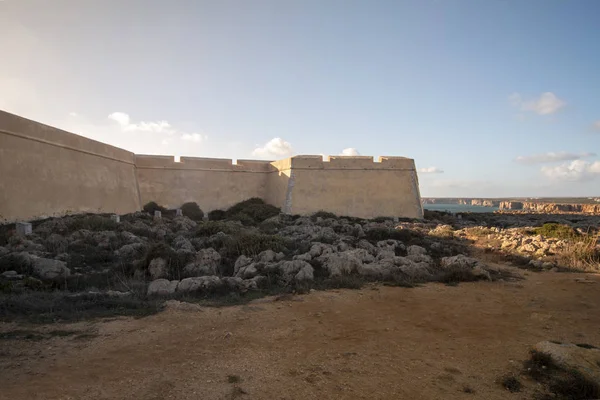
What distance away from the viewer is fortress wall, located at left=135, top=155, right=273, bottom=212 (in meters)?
21.7

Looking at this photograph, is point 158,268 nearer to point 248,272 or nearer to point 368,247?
point 248,272

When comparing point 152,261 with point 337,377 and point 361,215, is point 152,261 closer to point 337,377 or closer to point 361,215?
point 337,377

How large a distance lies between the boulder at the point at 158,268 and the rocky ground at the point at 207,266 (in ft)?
0.08

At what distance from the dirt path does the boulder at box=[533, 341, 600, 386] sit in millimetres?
311

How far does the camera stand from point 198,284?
6395 millimetres

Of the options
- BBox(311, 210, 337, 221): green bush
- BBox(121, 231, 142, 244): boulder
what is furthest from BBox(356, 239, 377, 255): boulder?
BBox(311, 210, 337, 221): green bush

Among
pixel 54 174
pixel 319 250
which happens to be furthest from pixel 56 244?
pixel 319 250

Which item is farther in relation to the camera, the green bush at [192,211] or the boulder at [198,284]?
the green bush at [192,211]

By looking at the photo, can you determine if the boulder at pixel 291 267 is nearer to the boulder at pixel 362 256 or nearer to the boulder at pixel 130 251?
the boulder at pixel 362 256

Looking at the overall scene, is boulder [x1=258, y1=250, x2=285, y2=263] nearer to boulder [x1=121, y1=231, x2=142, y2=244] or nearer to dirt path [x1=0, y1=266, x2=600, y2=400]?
dirt path [x1=0, y1=266, x2=600, y2=400]

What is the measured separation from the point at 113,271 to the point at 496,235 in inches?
476

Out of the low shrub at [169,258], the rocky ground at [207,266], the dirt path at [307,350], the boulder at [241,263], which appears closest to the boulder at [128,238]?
the rocky ground at [207,266]

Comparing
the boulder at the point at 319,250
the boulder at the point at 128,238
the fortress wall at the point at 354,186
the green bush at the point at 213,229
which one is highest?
the fortress wall at the point at 354,186

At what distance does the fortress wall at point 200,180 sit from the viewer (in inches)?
853
